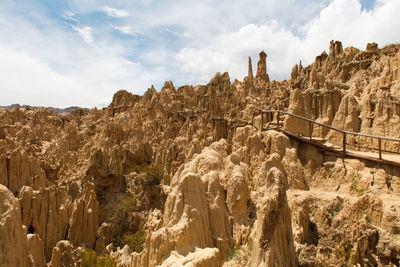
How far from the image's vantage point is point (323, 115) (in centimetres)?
1759

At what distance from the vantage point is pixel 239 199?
11.3m

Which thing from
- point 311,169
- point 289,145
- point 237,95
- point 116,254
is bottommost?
point 116,254

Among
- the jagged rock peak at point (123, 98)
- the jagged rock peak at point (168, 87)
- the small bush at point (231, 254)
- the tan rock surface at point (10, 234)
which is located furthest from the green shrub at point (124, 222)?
the jagged rock peak at point (123, 98)

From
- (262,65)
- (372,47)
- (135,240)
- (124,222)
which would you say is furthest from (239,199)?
(262,65)

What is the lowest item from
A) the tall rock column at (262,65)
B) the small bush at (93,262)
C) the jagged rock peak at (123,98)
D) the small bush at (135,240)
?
the small bush at (135,240)

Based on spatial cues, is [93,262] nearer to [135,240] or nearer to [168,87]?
[135,240]

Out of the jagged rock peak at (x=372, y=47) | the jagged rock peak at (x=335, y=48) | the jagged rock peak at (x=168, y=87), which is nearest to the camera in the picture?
the jagged rock peak at (x=372, y=47)

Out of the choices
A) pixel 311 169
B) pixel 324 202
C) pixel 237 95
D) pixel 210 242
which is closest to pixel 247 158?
pixel 311 169

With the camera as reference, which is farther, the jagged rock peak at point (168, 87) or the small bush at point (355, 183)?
the jagged rock peak at point (168, 87)

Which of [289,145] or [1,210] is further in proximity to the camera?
[289,145]

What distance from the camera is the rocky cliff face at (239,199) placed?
8031 millimetres

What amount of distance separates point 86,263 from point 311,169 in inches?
514

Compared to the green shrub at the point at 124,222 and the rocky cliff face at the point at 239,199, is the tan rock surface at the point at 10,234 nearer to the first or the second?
the rocky cliff face at the point at 239,199

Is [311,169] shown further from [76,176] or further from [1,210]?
[76,176]
